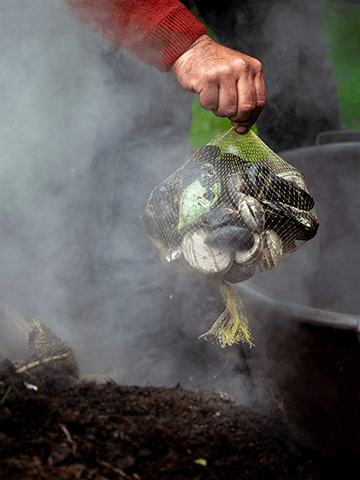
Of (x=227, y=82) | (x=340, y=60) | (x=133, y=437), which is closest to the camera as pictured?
(x=133, y=437)

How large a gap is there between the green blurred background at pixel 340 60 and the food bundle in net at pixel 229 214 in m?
0.68

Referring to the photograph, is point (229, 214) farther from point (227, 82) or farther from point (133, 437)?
point (133, 437)

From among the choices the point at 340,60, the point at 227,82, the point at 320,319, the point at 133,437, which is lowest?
the point at 320,319

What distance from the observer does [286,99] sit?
9.86 feet

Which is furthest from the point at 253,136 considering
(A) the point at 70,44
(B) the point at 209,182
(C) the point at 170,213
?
(A) the point at 70,44

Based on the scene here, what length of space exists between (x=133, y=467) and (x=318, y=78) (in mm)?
3136

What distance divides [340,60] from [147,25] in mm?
2048

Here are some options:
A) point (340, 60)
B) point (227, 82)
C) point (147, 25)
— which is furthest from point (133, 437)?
point (340, 60)

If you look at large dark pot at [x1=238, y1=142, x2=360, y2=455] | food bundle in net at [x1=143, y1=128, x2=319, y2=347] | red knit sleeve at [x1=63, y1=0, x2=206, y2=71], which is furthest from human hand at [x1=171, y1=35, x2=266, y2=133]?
large dark pot at [x1=238, y1=142, x2=360, y2=455]

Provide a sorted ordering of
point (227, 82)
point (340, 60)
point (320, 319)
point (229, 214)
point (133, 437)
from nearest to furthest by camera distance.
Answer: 1. point (133, 437)
2. point (227, 82)
3. point (229, 214)
4. point (320, 319)
5. point (340, 60)

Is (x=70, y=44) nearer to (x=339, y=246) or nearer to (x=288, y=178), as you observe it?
(x=288, y=178)

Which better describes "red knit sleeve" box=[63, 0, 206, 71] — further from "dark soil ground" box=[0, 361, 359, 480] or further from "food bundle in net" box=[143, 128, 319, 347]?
"dark soil ground" box=[0, 361, 359, 480]

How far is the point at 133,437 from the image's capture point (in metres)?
1.03

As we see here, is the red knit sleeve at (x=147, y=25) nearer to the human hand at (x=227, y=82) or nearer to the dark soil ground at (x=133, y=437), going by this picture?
the human hand at (x=227, y=82)
